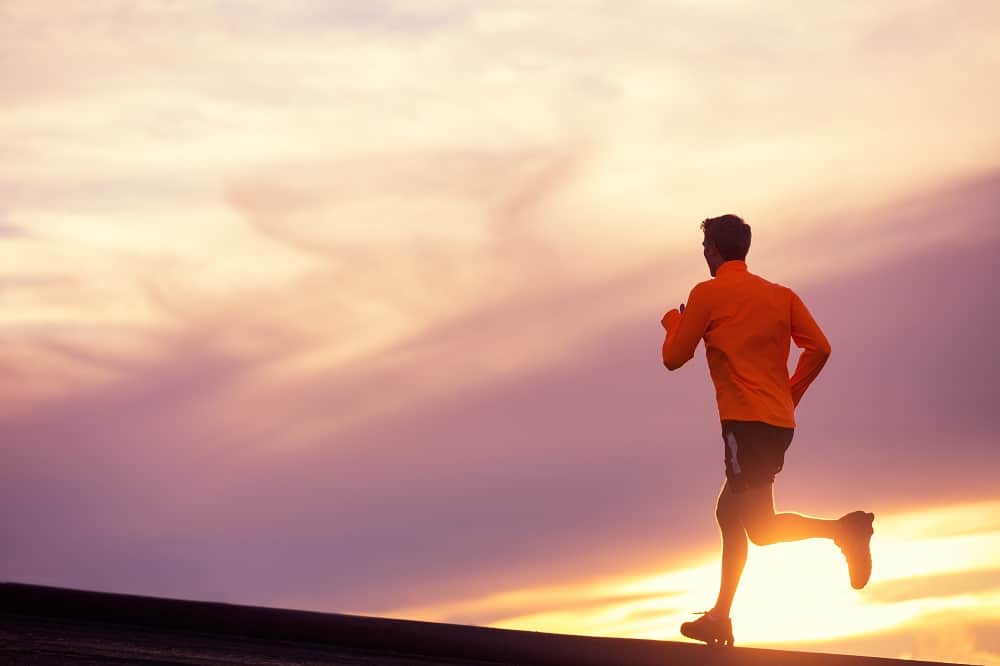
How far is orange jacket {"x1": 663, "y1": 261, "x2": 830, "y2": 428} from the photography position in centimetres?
654

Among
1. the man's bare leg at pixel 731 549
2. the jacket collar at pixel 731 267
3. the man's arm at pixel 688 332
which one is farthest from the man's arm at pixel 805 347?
the man's bare leg at pixel 731 549

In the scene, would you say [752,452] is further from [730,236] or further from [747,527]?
[730,236]

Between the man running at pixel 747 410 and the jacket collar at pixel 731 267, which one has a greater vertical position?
Answer: the jacket collar at pixel 731 267

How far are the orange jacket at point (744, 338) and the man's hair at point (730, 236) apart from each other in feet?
0.28

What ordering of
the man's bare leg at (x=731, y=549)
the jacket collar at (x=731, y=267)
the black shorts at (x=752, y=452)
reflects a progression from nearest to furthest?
the black shorts at (x=752, y=452) < the man's bare leg at (x=731, y=549) < the jacket collar at (x=731, y=267)

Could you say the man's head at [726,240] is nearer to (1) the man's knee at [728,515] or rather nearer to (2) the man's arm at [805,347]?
(2) the man's arm at [805,347]

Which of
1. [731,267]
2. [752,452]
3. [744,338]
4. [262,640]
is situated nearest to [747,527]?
[752,452]

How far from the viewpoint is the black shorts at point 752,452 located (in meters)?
6.51

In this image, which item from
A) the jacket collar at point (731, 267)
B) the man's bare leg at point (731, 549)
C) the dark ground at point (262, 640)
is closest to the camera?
the dark ground at point (262, 640)

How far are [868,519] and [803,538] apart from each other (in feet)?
1.23

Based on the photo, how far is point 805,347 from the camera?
6879mm

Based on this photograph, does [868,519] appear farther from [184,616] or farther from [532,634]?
[184,616]

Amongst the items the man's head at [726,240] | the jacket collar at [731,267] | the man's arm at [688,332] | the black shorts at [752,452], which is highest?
the man's head at [726,240]

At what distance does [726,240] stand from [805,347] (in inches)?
Answer: 29.2
